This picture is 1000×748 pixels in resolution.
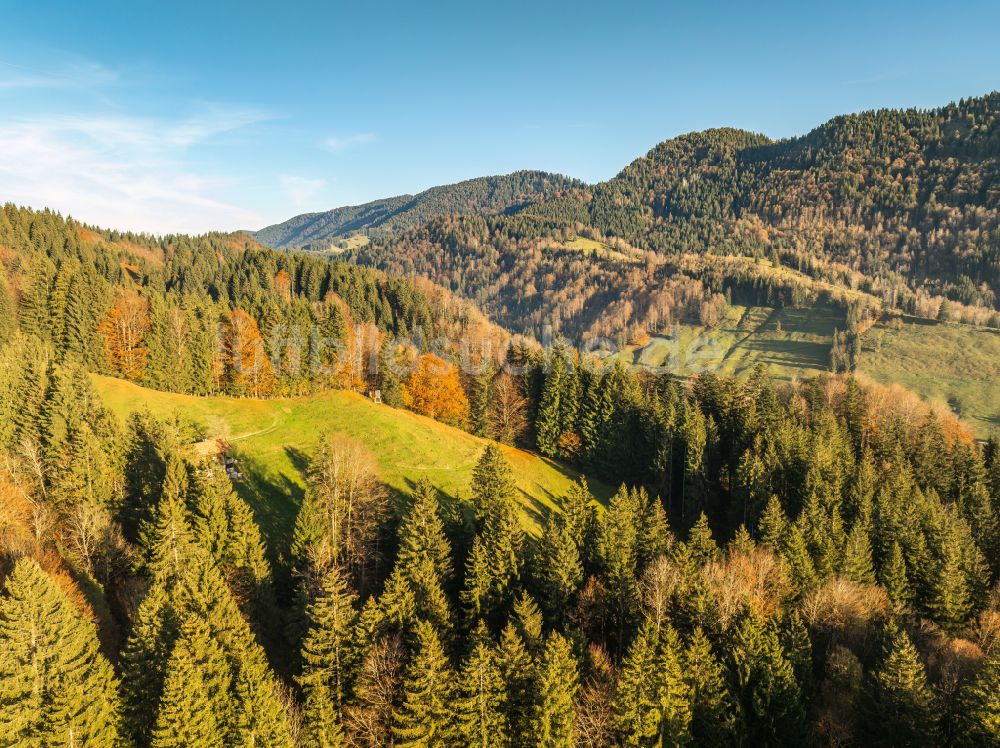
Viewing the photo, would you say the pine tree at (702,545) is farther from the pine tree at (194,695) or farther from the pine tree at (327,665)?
the pine tree at (194,695)

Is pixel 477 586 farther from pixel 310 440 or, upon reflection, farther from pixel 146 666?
pixel 310 440

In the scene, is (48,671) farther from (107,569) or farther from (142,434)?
(142,434)

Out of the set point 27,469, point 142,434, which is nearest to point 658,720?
point 142,434

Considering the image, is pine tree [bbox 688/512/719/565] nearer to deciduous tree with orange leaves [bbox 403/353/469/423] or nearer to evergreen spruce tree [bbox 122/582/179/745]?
evergreen spruce tree [bbox 122/582/179/745]

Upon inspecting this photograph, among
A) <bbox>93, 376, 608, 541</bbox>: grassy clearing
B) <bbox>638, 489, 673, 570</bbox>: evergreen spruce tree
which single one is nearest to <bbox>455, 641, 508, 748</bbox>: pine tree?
<bbox>638, 489, 673, 570</bbox>: evergreen spruce tree

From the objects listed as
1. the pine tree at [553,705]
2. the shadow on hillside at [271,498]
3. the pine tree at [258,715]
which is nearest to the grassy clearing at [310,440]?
the shadow on hillside at [271,498]

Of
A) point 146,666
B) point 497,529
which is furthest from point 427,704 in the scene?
point 497,529
